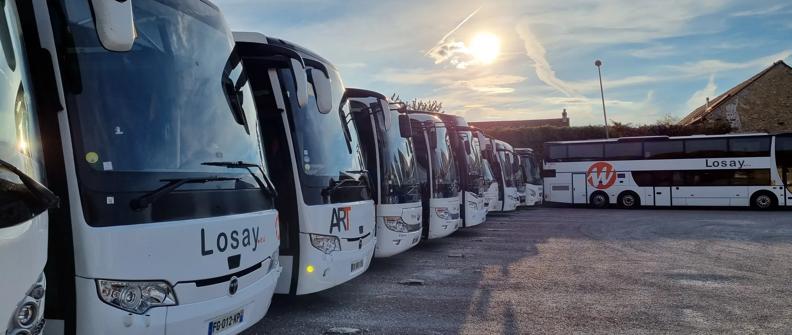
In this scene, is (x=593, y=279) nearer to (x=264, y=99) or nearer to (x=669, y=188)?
(x=264, y=99)

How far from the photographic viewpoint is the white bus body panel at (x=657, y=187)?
987 inches

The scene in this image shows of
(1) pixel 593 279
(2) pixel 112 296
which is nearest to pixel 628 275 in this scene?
(1) pixel 593 279

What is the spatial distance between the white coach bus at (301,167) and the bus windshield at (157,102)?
3.73 ft

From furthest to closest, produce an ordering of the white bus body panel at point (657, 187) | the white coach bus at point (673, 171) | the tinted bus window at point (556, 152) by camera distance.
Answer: the tinted bus window at point (556, 152) → the white bus body panel at point (657, 187) → the white coach bus at point (673, 171)

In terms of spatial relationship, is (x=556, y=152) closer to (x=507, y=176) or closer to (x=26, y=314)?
(x=507, y=176)

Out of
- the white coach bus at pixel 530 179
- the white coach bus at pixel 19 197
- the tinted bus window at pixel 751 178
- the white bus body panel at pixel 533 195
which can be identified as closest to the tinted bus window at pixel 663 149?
the tinted bus window at pixel 751 178

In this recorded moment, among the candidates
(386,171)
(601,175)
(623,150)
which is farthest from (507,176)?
(386,171)

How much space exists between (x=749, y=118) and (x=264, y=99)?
43.4 meters

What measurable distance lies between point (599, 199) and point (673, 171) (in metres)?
3.49

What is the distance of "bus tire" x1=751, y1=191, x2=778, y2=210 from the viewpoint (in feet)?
80.8

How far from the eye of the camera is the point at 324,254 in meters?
6.01

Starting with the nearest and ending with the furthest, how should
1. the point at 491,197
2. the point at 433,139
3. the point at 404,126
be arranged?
the point at 404,126 → the point at 433,139 → the point at 491,197

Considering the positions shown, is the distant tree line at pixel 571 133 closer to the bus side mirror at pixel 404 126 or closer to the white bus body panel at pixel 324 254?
the bus side mirror at pixel 404 126

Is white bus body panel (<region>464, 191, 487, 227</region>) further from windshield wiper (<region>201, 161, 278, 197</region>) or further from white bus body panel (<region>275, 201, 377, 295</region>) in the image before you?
windshield wiper (<region>201, 161, 278, 197</region>)
